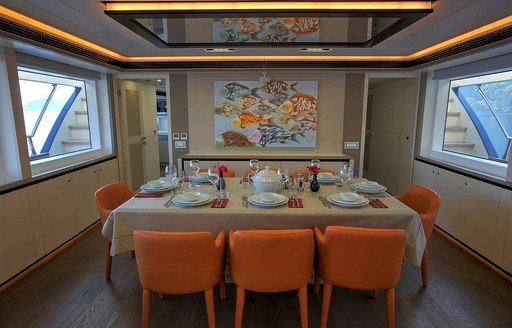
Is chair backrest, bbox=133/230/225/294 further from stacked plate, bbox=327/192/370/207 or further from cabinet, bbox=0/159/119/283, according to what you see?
cabinet, bbox=0/159/119/283

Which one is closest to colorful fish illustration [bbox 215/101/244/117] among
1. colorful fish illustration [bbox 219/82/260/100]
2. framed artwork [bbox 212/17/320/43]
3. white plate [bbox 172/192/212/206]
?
colorful fish illustration [bbox 219/82/260/100]

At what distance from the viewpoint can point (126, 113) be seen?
16.8ft

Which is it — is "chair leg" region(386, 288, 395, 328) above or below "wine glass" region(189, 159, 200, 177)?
below

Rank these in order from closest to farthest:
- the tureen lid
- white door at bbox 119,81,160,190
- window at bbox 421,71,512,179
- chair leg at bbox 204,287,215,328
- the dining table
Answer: chair leg at bbox 204,287,215,328, the dining table, the tureen lid, window at bbox 421,71,512,179, white door at bbox 119,81,160,190

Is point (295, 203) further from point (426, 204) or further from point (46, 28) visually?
point (46, 28)

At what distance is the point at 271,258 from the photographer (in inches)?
73.6

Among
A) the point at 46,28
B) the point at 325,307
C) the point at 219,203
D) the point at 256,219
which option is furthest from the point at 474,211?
the point at 46,28

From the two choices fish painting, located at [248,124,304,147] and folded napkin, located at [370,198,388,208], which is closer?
folded napkin, located at [370,198,388,208]

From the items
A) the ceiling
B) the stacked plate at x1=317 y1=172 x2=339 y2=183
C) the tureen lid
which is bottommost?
the stacked plate at x1=317 y1=172 x2=339 y2=183

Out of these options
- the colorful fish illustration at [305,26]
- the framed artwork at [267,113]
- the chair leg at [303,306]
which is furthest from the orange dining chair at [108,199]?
the colorful fish illustration at [305,26]

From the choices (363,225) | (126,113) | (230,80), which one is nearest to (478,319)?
(363,225)

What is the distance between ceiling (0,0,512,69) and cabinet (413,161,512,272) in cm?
147

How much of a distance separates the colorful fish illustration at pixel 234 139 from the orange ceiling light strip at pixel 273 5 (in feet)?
8.89

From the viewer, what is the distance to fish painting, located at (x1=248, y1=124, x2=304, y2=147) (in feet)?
15.8
